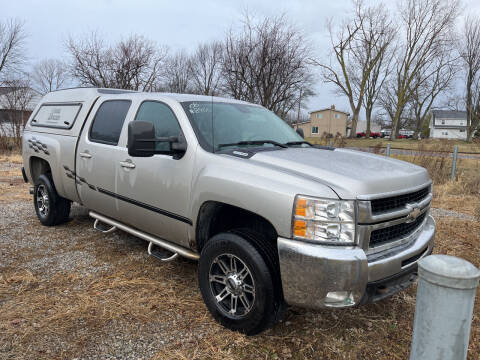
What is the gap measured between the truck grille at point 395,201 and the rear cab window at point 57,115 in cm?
391

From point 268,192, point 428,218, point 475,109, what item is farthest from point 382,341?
point 475,109

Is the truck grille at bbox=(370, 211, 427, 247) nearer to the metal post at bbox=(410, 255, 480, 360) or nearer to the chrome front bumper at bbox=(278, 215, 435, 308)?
the chrome front bumper at bbox=(278, 215, 435, 308)

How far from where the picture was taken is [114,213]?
12.9ft

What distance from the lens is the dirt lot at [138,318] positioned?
2.51m

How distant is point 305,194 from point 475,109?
45.0 m

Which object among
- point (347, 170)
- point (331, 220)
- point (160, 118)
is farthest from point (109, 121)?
point (331, 220)

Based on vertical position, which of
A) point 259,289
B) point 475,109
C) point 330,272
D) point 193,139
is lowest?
point 259,289

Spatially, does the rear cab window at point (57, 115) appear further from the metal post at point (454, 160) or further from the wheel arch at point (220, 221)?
the metal post at point (454, 160)

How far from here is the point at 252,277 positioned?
8.07ft

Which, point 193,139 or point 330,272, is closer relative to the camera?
point 330,272

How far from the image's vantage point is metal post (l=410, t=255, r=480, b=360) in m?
1.48

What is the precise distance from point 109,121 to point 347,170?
285cm

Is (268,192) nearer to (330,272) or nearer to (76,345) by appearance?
(330,272)

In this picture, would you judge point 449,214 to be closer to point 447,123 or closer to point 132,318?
point 132,318
